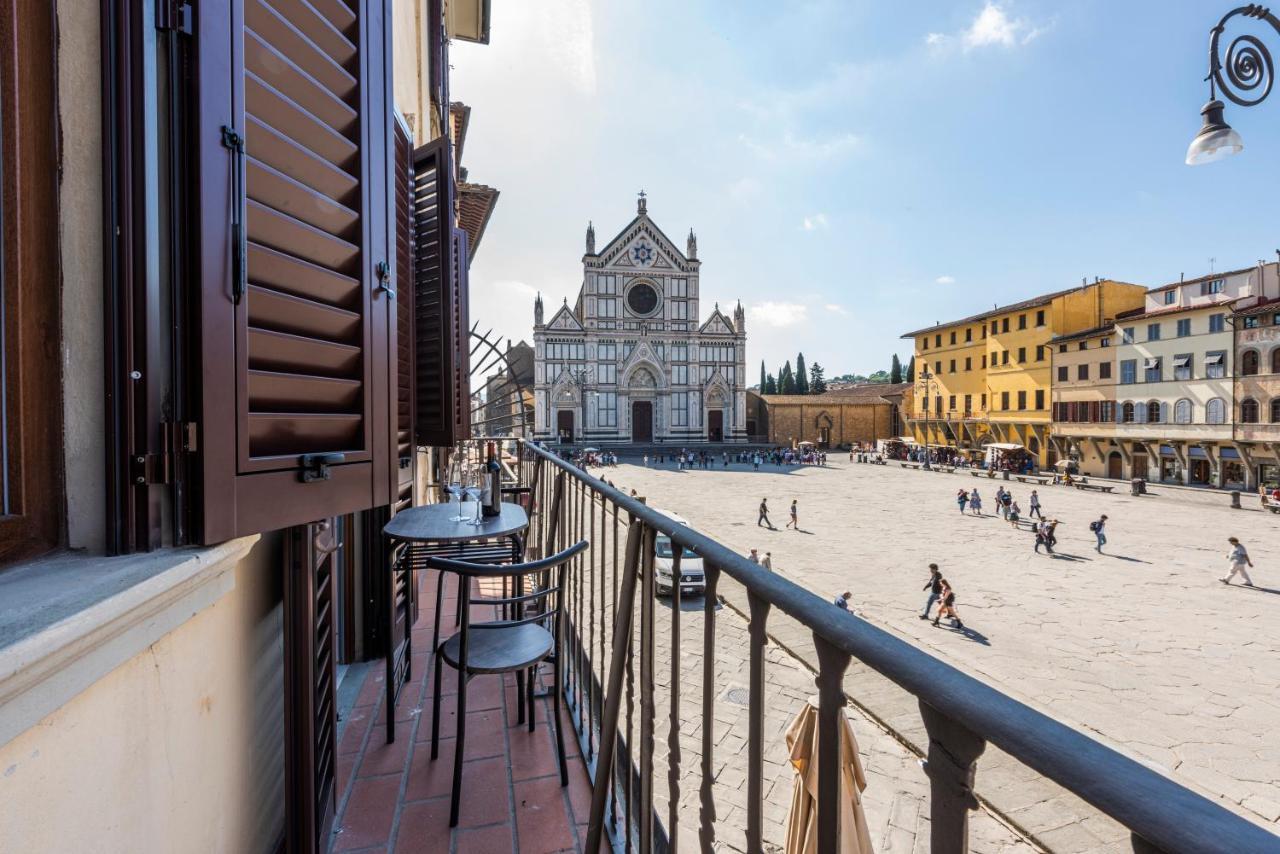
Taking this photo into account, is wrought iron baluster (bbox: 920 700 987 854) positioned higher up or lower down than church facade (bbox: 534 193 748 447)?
lower down

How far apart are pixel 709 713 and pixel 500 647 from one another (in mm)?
1423

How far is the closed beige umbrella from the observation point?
98cm

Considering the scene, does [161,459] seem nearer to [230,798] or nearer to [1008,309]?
[230,798]

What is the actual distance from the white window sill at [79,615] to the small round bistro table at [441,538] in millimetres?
1571

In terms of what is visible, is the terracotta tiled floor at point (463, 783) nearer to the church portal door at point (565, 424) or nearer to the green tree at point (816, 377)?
the church portal door at point (565, 424)

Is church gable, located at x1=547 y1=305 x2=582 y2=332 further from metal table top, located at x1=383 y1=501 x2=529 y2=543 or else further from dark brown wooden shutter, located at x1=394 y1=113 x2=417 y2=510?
metal table top, located at x1=383 y1=501 x2=529 y2=543

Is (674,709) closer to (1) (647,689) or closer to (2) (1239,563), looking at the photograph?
(1) (647,689)

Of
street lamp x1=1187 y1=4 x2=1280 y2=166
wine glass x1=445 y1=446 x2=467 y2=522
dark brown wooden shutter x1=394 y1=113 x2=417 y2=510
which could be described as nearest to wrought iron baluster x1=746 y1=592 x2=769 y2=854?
wine glass x1=445 y1=446 x2=467 y2=522

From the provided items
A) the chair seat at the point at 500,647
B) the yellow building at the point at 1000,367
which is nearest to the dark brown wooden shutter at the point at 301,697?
the chair seat at the point at 500,647

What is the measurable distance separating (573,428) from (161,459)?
42626mm

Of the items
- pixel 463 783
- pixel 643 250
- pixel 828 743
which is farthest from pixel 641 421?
pixel 828 743

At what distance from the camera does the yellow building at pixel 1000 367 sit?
35.3m

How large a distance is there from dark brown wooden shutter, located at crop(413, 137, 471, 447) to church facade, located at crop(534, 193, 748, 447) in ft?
128

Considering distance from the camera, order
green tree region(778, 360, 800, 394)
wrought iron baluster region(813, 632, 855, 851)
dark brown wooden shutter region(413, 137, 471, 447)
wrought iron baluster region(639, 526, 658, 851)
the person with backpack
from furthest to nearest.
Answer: green tree region(778, 360, 800, 394) < the person with backpack < dark brown wooden shutter region(413, 137, 471, 447) < wrought iron baluster region(639, 526, 658, 851) < wrought iron baluster region(813, 632, 855, 851)
